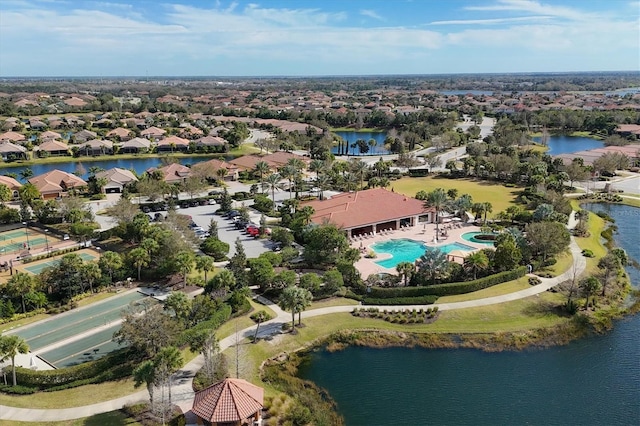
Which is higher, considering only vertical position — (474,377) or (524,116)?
(524,116)

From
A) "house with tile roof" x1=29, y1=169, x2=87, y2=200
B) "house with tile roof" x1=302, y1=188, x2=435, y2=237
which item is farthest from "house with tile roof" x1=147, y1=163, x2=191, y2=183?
"house with tile roof" x1=302, y1=188, x2=435, y2=237

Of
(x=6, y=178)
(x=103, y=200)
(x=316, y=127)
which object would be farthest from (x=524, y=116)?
(x=6, y=178)

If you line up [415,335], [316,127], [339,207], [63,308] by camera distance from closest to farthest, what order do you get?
[415,335], [63,308], [339,207], [316,127]

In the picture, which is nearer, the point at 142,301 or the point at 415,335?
the point at 415,335

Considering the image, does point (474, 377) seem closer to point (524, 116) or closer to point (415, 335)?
point (415, 335)

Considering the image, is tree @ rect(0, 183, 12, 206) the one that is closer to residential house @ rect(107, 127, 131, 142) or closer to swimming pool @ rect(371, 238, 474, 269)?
swimming pool @ rect(371, 238, 474, 269)

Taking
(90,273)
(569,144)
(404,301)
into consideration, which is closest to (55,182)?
(90,273)

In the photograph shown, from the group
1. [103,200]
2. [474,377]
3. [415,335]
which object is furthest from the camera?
[103,200]

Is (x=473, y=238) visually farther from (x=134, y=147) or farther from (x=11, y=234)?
(x=134, y=147)
